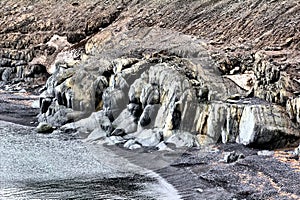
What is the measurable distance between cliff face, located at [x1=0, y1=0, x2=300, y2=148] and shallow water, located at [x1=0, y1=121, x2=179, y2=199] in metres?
2.86

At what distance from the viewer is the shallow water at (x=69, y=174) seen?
687 inches

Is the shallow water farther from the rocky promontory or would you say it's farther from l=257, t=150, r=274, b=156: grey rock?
l=257, t=150, r=274, b=156: grey rock

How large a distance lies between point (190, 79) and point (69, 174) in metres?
10.2

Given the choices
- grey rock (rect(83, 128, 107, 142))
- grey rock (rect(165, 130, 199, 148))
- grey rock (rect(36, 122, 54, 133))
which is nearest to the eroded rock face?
grey rock (rect(165, 130, 199, 148))

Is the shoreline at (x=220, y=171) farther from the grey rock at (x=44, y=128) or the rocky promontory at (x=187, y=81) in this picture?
the grey rock at (x=44, y=128)

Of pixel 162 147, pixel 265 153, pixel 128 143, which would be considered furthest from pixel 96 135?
pixel 265 153

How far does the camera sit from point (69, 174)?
2011 centimetres

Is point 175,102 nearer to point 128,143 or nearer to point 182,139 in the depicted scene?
point 182,139

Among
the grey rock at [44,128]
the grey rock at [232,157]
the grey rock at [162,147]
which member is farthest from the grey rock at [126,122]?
the grey rock at [232,157]

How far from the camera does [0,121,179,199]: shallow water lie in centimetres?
1745

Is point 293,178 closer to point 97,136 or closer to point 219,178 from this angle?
point 219,178

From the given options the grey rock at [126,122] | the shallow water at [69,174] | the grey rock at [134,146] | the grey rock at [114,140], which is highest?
the grey rock at [126,122]

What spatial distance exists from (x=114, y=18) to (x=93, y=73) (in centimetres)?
2350

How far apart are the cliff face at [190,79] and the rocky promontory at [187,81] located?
6cm
